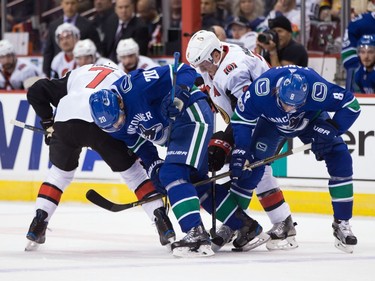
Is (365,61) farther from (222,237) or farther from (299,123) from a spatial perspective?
(222,237)

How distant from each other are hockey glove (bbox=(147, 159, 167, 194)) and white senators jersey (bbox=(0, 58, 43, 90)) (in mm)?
4703

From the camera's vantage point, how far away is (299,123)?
23.7 feet

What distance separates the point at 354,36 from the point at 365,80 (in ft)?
1.53

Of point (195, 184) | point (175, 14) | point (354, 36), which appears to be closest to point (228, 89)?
point (195, 184)

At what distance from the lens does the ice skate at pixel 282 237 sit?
7.63 metres

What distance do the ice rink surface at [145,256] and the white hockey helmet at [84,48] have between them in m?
2.24

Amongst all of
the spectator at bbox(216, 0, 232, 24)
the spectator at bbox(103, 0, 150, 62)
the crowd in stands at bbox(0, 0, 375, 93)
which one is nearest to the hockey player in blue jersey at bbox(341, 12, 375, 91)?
the crowd in stands at bbox(0, 0, 375, 93)

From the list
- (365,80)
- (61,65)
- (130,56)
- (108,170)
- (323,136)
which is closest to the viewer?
(323,136)

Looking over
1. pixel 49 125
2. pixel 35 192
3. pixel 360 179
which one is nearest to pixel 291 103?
pixel 49 125

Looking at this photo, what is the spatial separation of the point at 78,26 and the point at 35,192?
2.18 metres

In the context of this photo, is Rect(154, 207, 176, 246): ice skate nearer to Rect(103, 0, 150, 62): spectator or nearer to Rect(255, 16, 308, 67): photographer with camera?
Rect(255, 16, 308, 67): photographer with camera

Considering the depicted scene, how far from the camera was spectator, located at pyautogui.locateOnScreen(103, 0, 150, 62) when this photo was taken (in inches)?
455

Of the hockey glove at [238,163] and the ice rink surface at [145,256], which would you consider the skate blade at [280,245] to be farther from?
the hockey glove at [238,163]

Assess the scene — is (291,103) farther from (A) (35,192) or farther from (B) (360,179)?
(A) (35,192)
